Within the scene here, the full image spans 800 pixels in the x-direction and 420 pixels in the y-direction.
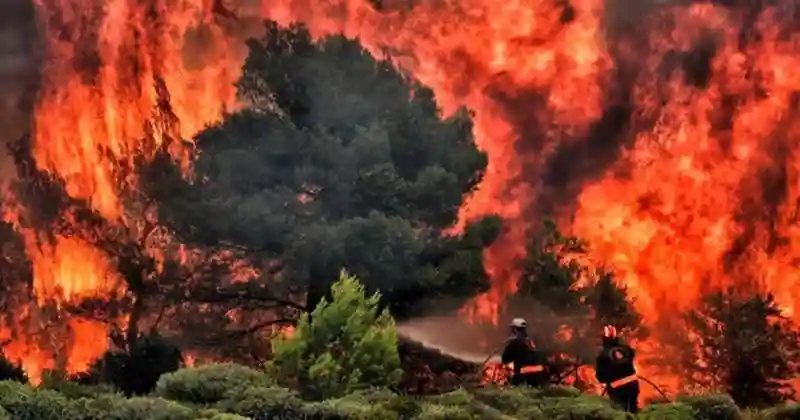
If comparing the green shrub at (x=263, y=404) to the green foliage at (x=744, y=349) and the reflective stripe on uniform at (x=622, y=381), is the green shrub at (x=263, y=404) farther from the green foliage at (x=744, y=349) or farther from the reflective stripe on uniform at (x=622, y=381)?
the green foliage at (x=744, y=349)

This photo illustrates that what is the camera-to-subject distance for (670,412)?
535 cm

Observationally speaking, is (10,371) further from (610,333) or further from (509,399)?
(610,333)

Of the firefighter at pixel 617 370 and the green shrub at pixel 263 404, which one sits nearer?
the green shrub at pixel 263 404

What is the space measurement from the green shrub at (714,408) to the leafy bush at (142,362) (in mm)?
2935

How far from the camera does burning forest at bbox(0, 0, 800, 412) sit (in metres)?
5.77

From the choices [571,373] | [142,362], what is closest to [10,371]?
[142,362]

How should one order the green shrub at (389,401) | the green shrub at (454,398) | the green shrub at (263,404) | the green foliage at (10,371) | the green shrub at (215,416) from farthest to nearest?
the green foliage at (10,371) → the green shrub at (454,398) → the green shrub at (389,401) → the green shrub at (263,404) → the green shrub at (215,416)

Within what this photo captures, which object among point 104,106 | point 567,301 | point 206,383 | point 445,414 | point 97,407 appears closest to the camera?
point 97,407

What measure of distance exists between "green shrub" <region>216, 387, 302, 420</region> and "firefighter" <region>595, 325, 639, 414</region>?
6.03 feet

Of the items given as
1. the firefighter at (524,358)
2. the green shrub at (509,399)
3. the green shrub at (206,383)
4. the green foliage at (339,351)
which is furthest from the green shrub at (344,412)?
the firefighter at (524,358)

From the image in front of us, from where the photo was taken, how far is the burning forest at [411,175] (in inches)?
227

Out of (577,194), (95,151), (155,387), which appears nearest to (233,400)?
(155,387)

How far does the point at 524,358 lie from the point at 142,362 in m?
2.24

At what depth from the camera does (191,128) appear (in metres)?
5.95
